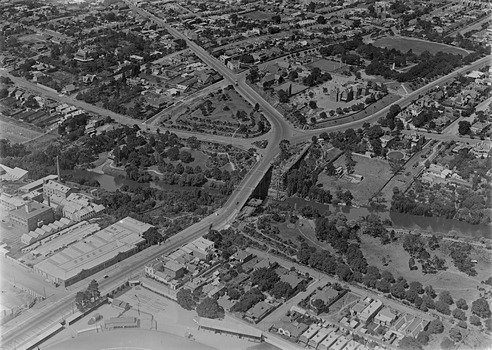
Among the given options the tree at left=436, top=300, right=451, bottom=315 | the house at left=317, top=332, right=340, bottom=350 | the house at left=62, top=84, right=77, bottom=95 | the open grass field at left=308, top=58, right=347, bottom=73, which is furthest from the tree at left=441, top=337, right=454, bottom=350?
the house at left=62, top=84, right=77, bottom=95

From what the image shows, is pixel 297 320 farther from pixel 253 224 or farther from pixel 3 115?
pixel 3 115

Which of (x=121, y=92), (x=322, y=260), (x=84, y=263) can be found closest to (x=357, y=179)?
(x=322, y=260)

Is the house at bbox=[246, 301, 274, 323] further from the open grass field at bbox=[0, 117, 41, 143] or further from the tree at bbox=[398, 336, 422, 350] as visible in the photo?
the open grass field at bbox=[0, 117, 41, 143]

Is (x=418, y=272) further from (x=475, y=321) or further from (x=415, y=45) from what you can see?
(x=415, y=45)

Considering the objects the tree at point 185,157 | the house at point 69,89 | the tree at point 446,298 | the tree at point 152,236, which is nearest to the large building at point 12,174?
the tree at point 185,157

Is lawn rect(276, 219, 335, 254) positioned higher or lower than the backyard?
lower
